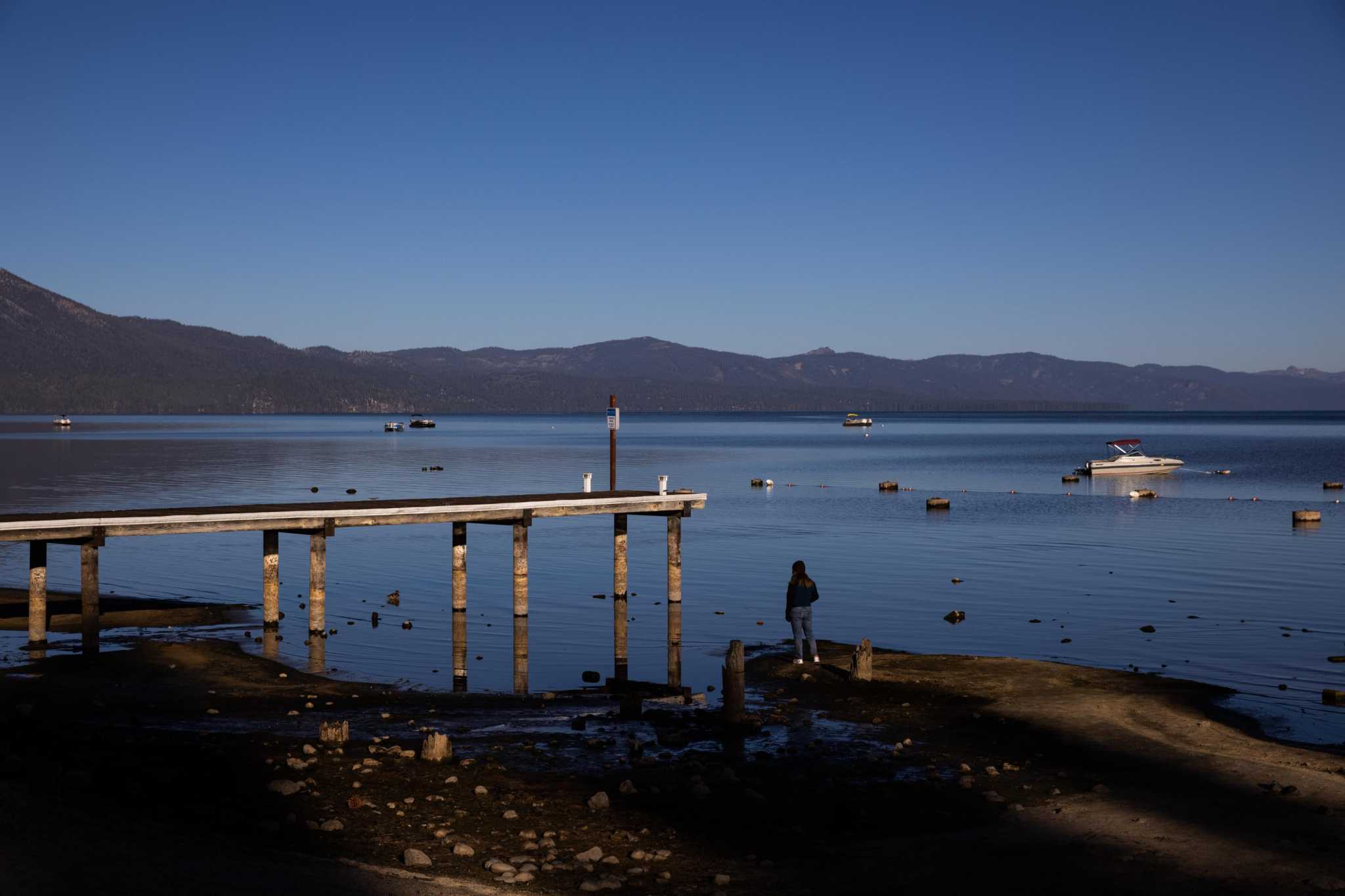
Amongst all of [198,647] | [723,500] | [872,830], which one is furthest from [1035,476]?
[872,830]

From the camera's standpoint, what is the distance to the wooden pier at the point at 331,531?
28.6 meters

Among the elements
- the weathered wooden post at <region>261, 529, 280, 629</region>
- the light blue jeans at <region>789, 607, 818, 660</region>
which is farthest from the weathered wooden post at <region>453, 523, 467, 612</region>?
the light blue jeans at <region>789, 607, 818, 660</region>

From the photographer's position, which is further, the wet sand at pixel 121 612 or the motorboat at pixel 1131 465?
the motorboat at pixel 1131 465

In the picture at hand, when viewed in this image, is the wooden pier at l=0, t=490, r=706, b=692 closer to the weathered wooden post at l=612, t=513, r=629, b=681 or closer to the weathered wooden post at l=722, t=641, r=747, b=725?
the weathered wooden post at l=612, t=513, r=629, b=681

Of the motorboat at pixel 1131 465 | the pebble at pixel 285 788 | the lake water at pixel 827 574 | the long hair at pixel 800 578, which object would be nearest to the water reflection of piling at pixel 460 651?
the lake water at pixel 827 574

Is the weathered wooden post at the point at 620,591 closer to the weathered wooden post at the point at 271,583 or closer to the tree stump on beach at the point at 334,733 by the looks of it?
the weathered wooden post at the point at 271,583

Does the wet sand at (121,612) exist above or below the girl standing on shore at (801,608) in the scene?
below

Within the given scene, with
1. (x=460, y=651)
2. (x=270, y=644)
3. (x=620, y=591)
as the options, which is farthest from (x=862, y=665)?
(x=270, y=644)

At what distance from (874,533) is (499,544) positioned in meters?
18.7

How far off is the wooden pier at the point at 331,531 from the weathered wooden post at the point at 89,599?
0.09ft

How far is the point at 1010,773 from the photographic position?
62.1 feet

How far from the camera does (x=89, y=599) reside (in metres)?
28.5

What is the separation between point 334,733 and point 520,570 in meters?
15.1

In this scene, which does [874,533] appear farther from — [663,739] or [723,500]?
[663,739]
